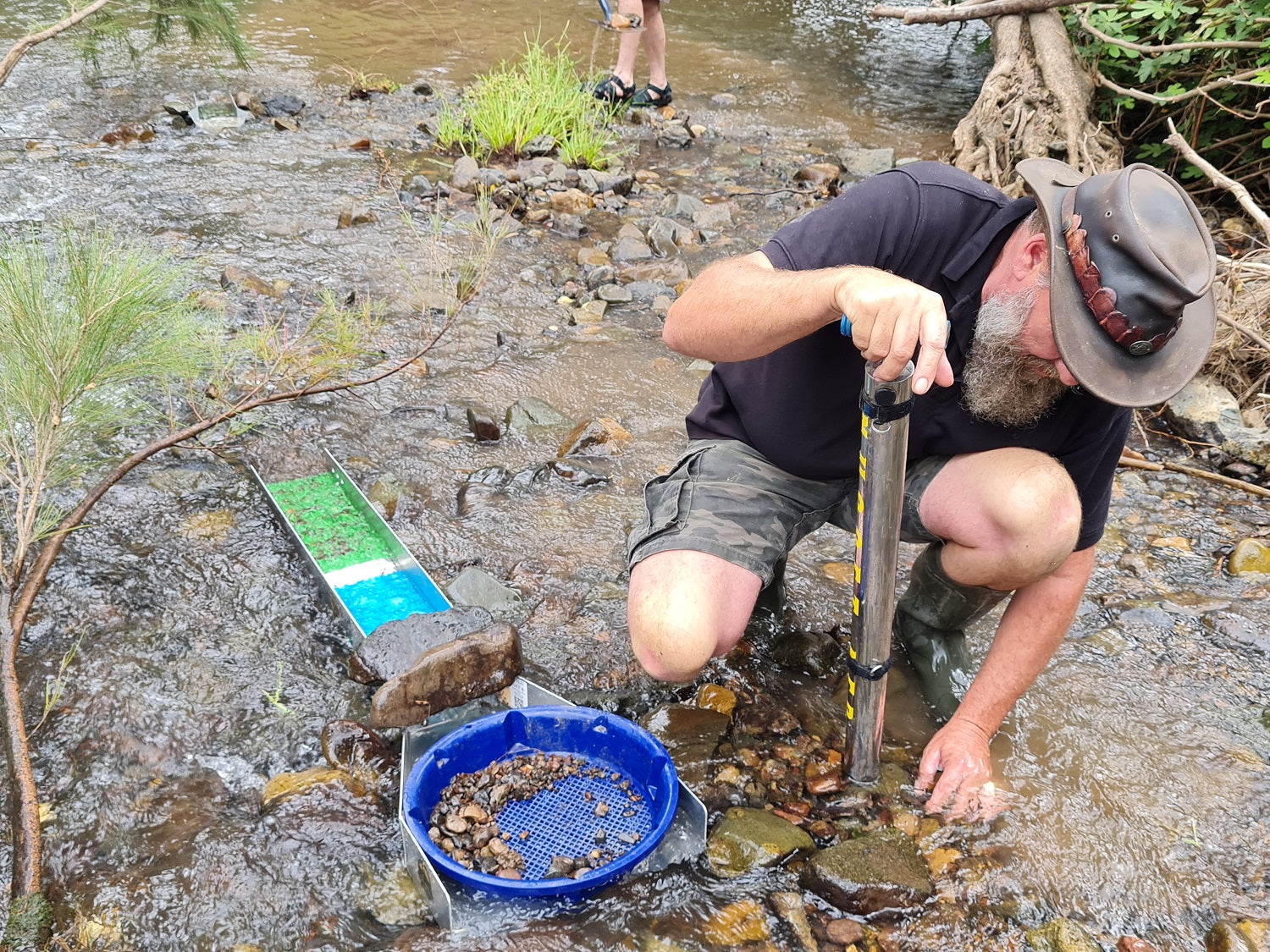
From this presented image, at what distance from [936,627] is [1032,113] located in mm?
A: 3738

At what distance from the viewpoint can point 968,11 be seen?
5.54 meters

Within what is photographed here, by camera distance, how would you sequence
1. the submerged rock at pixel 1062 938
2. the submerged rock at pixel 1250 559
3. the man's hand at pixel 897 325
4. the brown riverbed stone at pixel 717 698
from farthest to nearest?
the submerged rock at pixel 1250 559, the brown riverbed stone at pixel 717 698, the submerged rock at pixel 1062 938, the man's hand at pixel 897 325

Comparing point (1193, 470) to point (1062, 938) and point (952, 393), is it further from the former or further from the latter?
point (1062, 938)

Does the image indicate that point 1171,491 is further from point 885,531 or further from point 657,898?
point 657,898

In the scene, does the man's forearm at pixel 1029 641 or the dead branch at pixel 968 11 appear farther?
the dead branch at pixel 968 11

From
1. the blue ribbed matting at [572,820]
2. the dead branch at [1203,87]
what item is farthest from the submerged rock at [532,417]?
the dead branch at [1203,87]

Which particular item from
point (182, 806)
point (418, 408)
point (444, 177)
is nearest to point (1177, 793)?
point (182, 806)

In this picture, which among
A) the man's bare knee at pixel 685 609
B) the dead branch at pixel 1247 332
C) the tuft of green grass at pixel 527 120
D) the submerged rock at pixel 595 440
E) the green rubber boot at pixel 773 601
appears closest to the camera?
the man's bare knee at pixel 685 609

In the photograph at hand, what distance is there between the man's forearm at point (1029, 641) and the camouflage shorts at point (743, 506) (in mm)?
257

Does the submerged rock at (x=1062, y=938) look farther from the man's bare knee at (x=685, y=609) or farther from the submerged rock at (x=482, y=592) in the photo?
the submerged rock at (x=482, y=592)

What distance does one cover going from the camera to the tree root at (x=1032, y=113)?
4.95 meters

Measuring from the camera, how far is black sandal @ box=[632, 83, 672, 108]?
249 inches

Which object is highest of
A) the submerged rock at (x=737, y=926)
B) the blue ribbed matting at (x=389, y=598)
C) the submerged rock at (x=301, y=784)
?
the blue ribbed matting at (x=389, y=598)

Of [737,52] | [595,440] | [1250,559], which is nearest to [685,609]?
[595,440]
